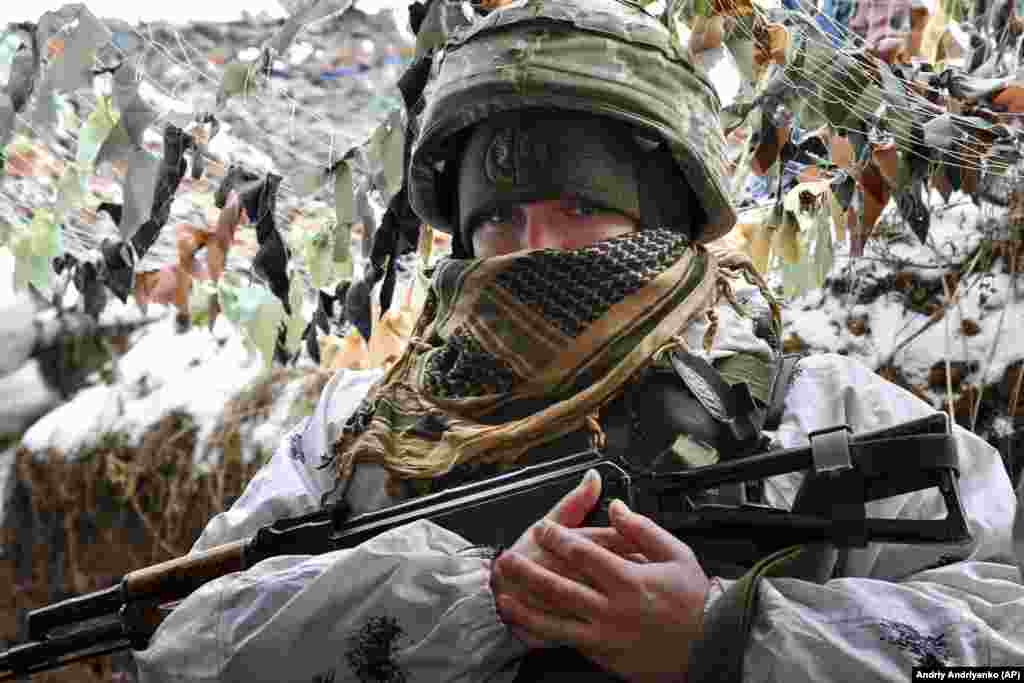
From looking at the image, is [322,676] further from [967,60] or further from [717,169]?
[967,60]

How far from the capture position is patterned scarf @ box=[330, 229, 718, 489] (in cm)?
178

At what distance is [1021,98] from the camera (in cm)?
219

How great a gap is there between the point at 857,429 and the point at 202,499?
2960 mm

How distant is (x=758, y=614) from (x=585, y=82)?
0.81m

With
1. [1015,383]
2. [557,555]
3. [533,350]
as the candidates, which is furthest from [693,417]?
[1015,383]

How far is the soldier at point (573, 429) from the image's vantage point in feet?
4.82

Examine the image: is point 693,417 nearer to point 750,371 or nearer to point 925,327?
point 750,371

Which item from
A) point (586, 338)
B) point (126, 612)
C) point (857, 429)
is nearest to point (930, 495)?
point (857, 429)

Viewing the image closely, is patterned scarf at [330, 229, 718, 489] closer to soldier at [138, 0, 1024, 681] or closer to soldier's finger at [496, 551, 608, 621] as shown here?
soldier at [138, 0, 1024, 681]

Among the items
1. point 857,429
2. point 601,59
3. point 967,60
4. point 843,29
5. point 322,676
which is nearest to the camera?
point 322,676

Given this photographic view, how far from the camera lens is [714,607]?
1474mm

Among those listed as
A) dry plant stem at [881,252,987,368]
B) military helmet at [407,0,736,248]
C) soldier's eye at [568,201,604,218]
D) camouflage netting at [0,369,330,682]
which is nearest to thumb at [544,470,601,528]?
soldier's eye at [568,201,604,218]

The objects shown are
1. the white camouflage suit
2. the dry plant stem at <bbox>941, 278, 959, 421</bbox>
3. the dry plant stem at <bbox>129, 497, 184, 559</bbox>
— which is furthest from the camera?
the dry plant stem at <bbox>129, 497, 184, 559</bbox>

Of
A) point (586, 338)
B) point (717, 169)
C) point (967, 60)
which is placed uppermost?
point (967, 60)
